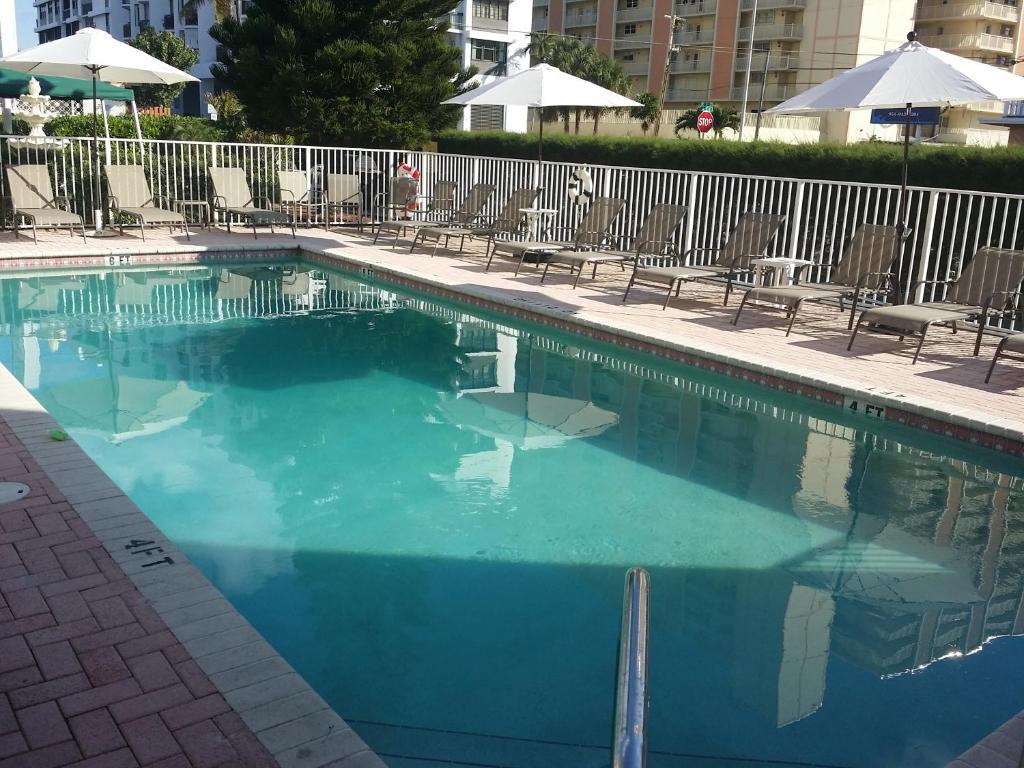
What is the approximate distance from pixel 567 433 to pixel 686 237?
19.4ft

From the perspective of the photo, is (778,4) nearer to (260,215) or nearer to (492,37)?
(492,37)

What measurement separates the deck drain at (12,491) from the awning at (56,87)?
15440 millimetres

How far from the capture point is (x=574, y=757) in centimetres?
288

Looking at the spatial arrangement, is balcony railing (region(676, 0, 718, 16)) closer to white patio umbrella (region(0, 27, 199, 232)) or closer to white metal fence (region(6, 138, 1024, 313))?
white metal fence (region(6, 138, 1024, 313))

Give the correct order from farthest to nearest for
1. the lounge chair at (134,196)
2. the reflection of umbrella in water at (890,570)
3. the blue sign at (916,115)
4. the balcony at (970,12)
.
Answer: the balcony at (970,12) < the lounge chair at (134,196) < the blue sign at (916,115) < the reflection of umbrella in water at (890,570)

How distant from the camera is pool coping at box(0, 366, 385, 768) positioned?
103 inches

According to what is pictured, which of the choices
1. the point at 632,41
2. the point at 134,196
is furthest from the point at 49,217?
the point at 632,41

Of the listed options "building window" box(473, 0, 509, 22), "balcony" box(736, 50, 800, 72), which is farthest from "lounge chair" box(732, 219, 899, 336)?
"balcony" box(736, 50, 800, 72)

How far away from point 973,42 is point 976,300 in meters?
62.9

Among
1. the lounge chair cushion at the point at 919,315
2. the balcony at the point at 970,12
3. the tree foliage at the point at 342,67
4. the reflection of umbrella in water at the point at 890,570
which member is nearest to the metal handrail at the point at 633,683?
the reflection of umbrella in water at the point at 890,570

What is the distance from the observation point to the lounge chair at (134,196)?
43.1 feet

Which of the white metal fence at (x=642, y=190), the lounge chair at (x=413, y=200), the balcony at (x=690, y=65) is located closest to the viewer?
the white metal fence at (x=642, y=190)

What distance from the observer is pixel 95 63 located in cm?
1262

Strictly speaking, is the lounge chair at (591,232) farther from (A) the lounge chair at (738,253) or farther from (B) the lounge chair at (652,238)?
(A) the lounge chair at (738,253)
